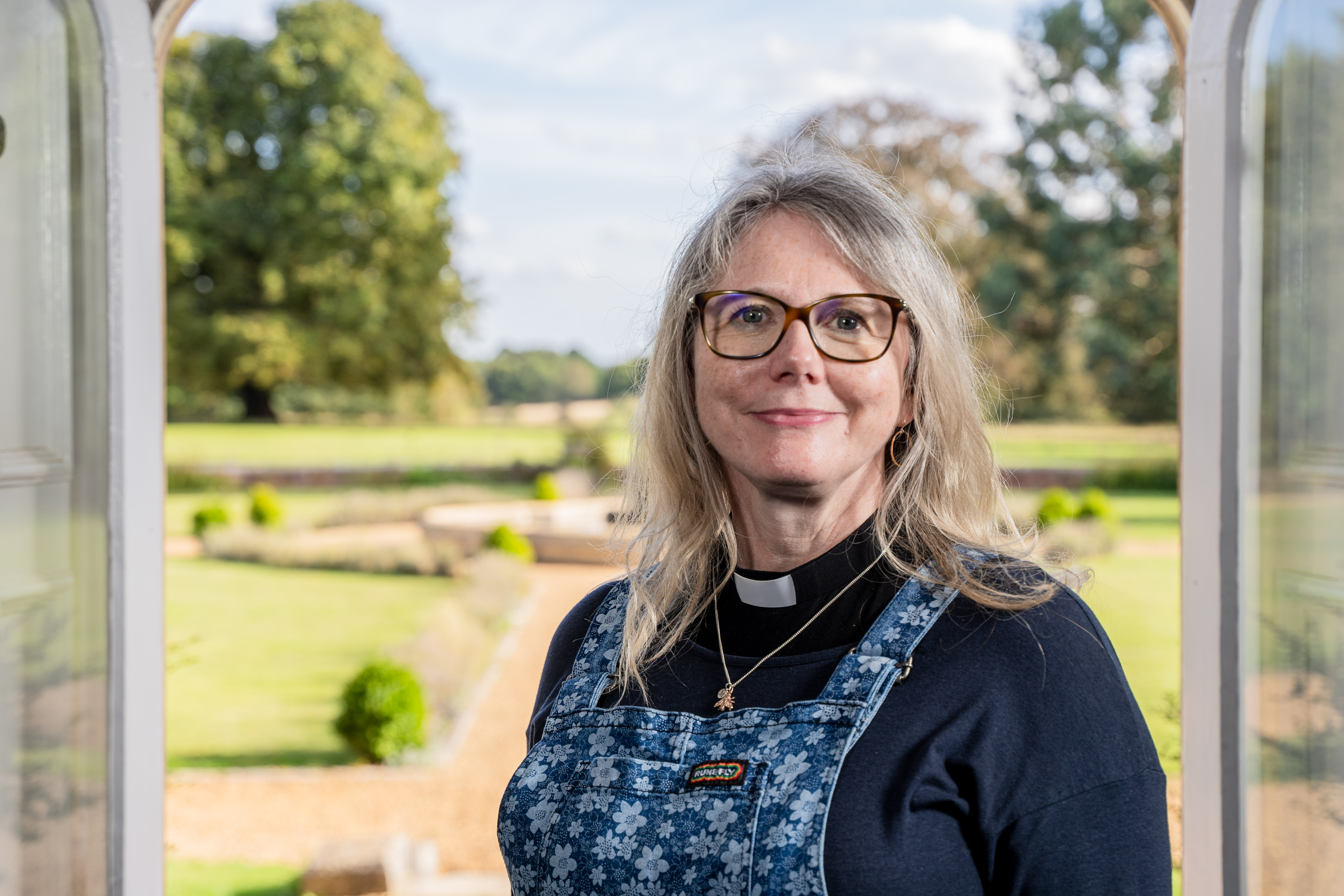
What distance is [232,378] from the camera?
21578 mm

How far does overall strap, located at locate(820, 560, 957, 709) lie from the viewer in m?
1.38

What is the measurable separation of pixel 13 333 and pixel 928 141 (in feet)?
78.1

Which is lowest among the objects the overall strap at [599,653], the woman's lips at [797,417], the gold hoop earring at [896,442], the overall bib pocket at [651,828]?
the overall bib pocket at [651,828]

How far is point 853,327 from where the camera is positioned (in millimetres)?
1544

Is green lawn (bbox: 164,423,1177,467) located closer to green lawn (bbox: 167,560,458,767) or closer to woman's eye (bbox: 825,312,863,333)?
green lawn (bbox: 167,560,458,767)

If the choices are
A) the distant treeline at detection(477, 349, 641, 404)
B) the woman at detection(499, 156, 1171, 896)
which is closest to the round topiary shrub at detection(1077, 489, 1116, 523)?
the distant treeline at detection(477, 349, 641, 404)

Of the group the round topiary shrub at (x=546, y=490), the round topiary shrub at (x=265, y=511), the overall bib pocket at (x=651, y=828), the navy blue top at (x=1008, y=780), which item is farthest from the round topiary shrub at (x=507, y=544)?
the navy blue top at (x=1008, y=780)

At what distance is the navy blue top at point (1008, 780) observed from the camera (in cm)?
125

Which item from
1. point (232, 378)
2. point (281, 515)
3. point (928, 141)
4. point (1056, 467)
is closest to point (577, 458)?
point (281, 515)

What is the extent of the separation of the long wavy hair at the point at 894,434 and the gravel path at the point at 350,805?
4375mm

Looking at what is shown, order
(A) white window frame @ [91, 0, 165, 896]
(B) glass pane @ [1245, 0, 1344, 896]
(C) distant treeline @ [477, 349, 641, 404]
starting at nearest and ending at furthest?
(B) glass pane @ [1245, 0, 1344, 896] < (A) white window frame @ [91, 0, 165, 896] < (C) distant treeline @ [477, 349, 641, 404]

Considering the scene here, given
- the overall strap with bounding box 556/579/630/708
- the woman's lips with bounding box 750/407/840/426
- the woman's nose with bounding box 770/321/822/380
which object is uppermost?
the woman's nose with bounding box 770/321/822/380

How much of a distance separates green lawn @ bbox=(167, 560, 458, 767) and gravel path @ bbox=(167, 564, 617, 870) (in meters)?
0.59

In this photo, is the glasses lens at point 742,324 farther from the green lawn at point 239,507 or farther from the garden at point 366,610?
the green lawn at point 239,507
